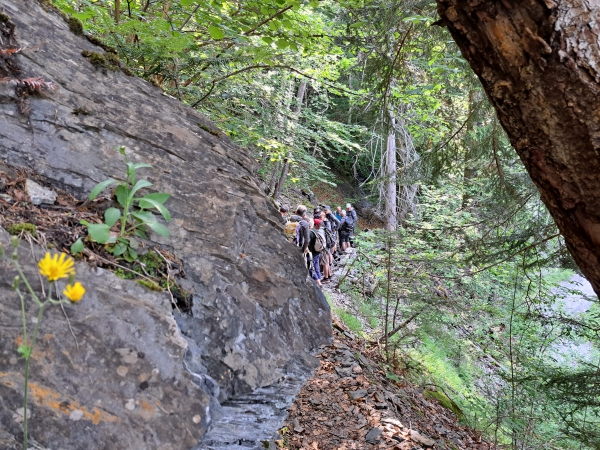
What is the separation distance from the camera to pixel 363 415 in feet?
16.7

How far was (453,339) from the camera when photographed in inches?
299

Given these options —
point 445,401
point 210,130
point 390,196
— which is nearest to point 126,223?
point 210,130

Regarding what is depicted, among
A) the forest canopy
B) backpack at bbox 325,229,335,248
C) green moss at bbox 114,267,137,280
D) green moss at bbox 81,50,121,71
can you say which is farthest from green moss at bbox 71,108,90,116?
backpack at bbox 325,229,335,248

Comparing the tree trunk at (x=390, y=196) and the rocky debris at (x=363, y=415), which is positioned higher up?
the tree trunk at (x=390, y=196)

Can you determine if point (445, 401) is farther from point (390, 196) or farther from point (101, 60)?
point (390, 196)

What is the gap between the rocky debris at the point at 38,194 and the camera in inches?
80.1

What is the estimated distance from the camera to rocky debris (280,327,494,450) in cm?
456

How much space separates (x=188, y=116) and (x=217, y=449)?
2.46m

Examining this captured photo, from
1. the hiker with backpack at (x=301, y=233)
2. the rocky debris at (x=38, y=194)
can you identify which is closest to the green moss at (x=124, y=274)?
the rocky debris at (x=38, y=194)

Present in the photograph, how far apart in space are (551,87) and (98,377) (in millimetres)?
1942

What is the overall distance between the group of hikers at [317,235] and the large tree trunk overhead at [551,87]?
3.99 meters

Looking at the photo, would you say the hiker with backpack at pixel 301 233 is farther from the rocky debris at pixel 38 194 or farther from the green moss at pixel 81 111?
the rocky debris at pixel 38 194

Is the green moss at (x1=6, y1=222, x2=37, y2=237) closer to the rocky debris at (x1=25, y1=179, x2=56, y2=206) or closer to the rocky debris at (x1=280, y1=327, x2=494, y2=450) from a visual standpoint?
the rocky debris at (x1=25, y1=179, x2=56, y2=206)

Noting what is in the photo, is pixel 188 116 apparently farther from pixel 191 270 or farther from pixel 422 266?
pixel 422 266
